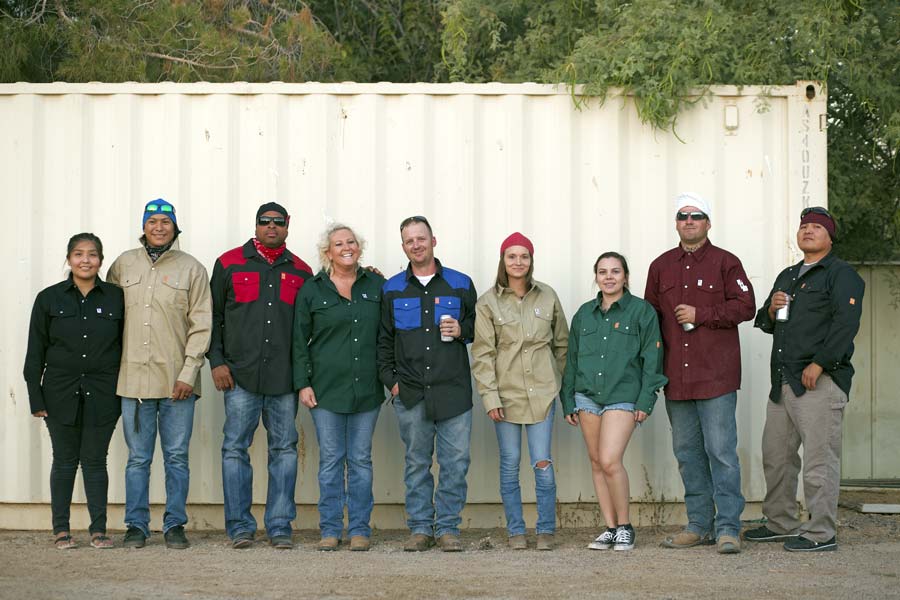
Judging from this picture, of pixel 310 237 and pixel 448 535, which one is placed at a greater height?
pixel 310 237

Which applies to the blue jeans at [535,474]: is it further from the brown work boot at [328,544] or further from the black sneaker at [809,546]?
the black sneaker at [809,546]

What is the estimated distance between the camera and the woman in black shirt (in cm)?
675

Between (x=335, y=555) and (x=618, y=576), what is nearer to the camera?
(x=618, y=576)

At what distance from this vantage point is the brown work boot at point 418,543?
671 centimetres

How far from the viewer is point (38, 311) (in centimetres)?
680

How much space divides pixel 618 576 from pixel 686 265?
6.41 feet

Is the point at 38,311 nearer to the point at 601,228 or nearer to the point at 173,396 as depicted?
the point at 173,396

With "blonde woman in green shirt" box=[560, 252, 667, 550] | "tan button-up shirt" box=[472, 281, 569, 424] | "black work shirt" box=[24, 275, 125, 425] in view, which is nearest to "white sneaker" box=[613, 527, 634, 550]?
"blonde woman in green shirt" box=[560, 252, 667, 550]

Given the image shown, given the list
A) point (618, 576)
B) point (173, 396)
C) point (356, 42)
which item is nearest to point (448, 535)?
point (618, 576)

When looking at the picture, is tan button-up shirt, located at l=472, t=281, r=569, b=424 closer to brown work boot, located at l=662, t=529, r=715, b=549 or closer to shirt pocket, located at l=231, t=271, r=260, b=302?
brown work boot, located at l=662, t=529, r=715, b=549

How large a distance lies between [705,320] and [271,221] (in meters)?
2.63

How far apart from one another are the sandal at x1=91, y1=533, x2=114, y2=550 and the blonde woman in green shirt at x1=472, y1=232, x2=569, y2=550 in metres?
2.35

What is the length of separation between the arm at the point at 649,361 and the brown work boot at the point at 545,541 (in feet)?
3.03

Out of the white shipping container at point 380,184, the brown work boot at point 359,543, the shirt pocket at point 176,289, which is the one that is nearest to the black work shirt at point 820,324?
the white shipping container at point 380,184
